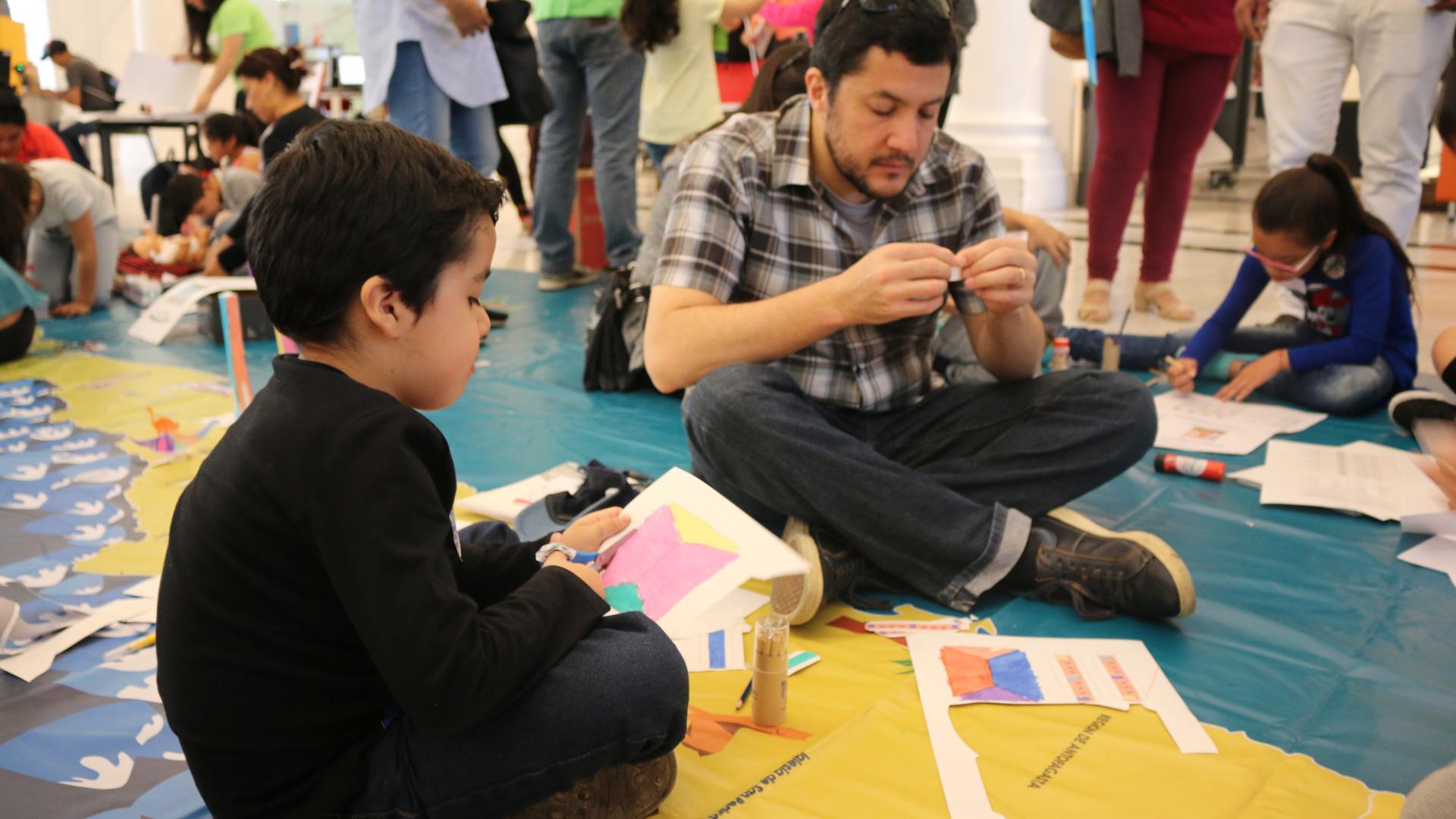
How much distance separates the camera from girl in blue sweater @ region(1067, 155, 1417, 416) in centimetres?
267

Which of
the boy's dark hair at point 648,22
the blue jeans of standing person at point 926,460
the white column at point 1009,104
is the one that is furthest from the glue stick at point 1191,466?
the white column at point 1009,104

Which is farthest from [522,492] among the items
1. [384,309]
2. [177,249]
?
[177,249]

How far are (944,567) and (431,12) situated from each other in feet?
9.03

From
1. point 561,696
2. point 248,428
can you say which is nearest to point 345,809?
point 561,696

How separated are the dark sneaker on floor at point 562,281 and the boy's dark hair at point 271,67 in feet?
3.96

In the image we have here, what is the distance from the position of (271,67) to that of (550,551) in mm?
3661

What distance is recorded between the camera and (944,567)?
5.61 feet

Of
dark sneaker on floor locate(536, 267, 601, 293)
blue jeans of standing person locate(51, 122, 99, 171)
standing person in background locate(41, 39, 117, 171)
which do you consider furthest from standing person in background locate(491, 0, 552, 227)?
standing person in background locate(41, 39, 117, 171)

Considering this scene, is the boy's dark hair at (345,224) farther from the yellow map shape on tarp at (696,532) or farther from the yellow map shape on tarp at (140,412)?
the yellow map shape on tarp at (140,412)

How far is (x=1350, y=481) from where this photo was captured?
222 cm

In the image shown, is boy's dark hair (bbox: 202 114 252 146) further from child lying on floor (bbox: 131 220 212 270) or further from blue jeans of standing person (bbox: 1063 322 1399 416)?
blue jeans of standing person (bbox: 1063 322 1399 416)

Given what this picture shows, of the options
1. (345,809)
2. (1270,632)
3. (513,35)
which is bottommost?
(1270,632)

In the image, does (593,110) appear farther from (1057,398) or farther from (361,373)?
(361,373)

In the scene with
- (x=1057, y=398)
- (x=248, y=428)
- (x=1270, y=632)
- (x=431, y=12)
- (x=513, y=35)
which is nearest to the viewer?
(x=248, y=428)
